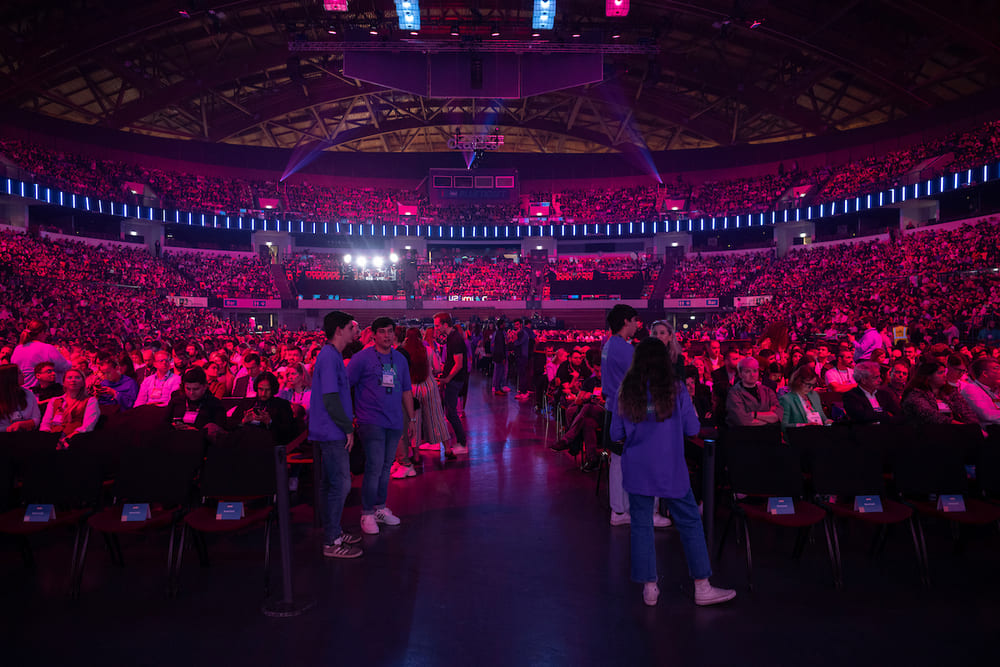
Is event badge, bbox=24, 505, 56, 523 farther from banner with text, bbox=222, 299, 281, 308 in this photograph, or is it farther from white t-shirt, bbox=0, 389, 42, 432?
banner with text, bbox=222, 299, 281, 308

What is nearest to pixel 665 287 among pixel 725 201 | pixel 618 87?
pixel 725 201

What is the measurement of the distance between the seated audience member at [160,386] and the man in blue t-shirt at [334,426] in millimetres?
2886

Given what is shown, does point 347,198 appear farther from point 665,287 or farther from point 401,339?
point 401,339

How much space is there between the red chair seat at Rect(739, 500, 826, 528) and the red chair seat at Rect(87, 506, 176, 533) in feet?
13.4

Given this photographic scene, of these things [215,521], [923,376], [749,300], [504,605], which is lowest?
[504,605]

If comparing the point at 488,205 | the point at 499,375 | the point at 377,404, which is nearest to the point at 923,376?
the point at 377,404

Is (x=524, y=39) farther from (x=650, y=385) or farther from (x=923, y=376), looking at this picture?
(x=650, y=385)

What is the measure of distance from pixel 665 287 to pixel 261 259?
24372 millimetres

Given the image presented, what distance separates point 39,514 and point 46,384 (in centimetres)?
271

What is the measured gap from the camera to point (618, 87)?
28.1 m

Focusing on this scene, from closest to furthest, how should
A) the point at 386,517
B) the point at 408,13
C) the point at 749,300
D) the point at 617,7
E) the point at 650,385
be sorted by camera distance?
the point at 650,385 < the point at 386,517 < the point at 617,7 < the point at 408,13 < the point at 749,300

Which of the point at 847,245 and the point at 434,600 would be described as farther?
the point at 847,245

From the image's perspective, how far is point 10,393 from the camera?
485 cm

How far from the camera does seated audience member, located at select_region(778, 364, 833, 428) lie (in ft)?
16.6
